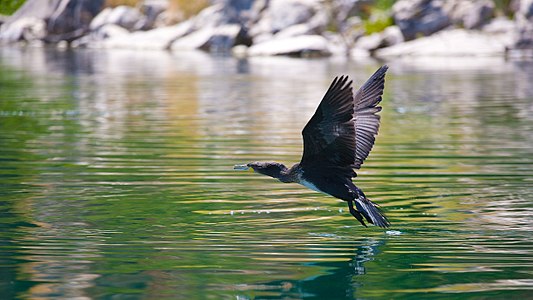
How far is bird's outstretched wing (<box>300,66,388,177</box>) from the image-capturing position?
977cm

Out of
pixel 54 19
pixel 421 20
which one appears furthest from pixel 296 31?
pixel 54 19

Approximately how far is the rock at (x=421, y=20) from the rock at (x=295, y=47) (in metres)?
3.94

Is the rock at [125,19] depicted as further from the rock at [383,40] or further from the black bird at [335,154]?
the black bird at [335,154]

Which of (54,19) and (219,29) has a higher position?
(54,19)

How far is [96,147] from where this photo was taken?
1870cm

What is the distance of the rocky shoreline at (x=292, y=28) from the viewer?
188 ft

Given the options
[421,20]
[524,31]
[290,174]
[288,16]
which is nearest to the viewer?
[290,174]

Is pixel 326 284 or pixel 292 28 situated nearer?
pixel 326 284

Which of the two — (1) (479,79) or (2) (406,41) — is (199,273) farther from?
(2) (406,41)

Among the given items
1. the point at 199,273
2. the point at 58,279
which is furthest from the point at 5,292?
the point at 199,273

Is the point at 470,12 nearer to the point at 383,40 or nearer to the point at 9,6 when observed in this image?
the point at 383,40

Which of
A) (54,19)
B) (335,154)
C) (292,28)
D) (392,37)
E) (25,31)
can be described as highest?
(335,154)

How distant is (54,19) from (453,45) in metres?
29.3

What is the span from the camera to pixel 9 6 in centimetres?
8625
